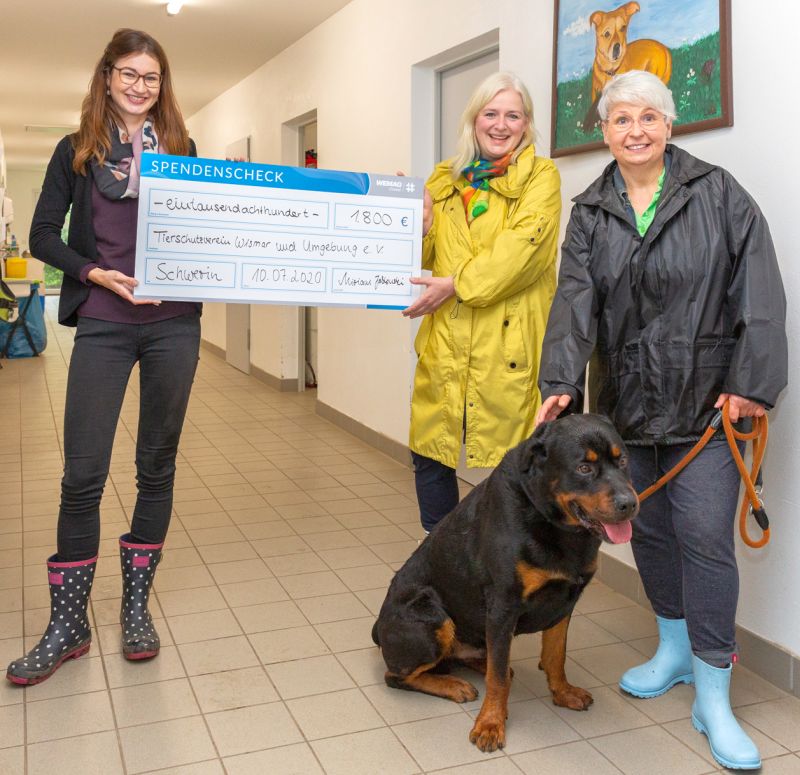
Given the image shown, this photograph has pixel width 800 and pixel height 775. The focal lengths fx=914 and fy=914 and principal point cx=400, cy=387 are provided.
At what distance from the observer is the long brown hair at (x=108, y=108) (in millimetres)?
2393

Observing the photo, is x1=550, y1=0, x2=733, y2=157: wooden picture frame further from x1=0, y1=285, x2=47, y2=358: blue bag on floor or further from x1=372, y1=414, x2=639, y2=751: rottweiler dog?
x1=0, y1=285, x2=47, y2=358: blue bag on floor

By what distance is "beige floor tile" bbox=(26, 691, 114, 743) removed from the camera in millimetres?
2217

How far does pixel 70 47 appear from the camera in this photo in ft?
24.5

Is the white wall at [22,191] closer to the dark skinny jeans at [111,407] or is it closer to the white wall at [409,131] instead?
the white wall at [409,131]

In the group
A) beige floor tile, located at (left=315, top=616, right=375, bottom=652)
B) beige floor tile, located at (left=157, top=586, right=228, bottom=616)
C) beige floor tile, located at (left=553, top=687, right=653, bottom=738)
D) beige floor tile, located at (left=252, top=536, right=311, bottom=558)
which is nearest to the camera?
beige floor tile, located at (left=553, top=687, right=653, bottom=738)

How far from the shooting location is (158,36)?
6.97 metres

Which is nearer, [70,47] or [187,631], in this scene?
[187,631]

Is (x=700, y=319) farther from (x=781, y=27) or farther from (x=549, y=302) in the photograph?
(x=781, y=27)

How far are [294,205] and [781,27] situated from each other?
56.0 inches

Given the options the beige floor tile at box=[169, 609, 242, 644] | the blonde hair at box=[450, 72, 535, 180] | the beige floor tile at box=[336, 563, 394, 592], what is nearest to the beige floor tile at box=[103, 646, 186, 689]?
the beige floor tile at box=[169, 609, 242, 644]

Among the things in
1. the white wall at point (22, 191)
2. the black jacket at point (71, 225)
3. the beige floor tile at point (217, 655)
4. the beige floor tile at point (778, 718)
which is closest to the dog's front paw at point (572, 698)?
the beige floor tile at point (778, 718)

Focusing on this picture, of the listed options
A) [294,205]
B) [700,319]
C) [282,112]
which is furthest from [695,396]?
[282,112]

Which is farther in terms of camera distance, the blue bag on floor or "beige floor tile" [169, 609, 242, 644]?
the blue bag on floor

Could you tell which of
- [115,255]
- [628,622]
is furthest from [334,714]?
[115,255]
